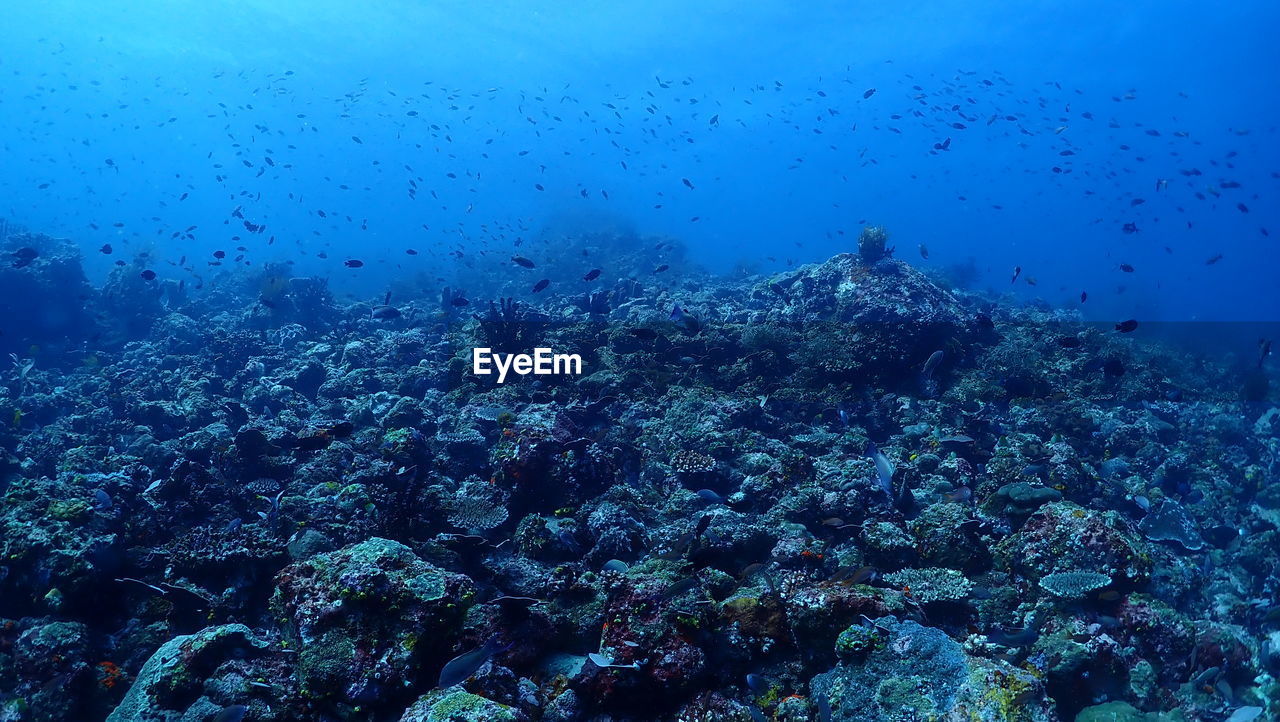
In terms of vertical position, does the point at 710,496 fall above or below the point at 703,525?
below

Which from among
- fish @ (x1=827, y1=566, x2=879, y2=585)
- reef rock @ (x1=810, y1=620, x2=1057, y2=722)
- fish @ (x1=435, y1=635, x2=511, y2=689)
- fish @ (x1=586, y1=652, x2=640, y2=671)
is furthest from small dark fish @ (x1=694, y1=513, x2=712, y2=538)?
fish @ (x1=435, y1=635, x2=511, y2=689)

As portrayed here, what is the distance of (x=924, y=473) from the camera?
8.73 m

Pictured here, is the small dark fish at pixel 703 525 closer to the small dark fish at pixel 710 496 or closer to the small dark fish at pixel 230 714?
the small dark fish at pixel 710 496

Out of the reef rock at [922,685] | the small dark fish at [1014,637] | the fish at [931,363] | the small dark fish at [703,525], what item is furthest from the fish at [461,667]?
the fish at [931,363]

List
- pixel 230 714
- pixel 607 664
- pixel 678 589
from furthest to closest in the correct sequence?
pixel 678 589 → pixel 607 664 → pixel 230 714

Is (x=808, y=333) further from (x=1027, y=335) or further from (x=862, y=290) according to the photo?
(x=1027, y=335)

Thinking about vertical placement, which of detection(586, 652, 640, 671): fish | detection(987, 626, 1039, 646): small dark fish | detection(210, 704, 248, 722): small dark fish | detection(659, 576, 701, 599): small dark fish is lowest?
detection(987, 626, 1039, 646): small dark fish

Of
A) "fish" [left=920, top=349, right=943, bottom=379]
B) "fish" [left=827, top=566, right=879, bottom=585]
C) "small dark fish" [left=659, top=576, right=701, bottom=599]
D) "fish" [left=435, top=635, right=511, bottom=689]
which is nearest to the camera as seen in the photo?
"fish" [left=435, top=635, right=511, bottom=689]

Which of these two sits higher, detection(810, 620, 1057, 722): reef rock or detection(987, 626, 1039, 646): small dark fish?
detection(810, 620, 1057, 722): reef rock

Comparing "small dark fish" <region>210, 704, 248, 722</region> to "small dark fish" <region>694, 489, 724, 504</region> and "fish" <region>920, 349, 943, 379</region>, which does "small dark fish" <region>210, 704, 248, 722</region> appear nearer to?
"small dark fish" <region>694, 489, 724, 504</region>

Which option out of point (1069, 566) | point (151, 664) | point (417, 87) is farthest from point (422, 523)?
point (417, 87)

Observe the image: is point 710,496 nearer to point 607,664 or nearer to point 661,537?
point 661,537

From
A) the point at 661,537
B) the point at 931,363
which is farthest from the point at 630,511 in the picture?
the point at 931,363

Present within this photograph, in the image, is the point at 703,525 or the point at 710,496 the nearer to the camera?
the point at 703,525
